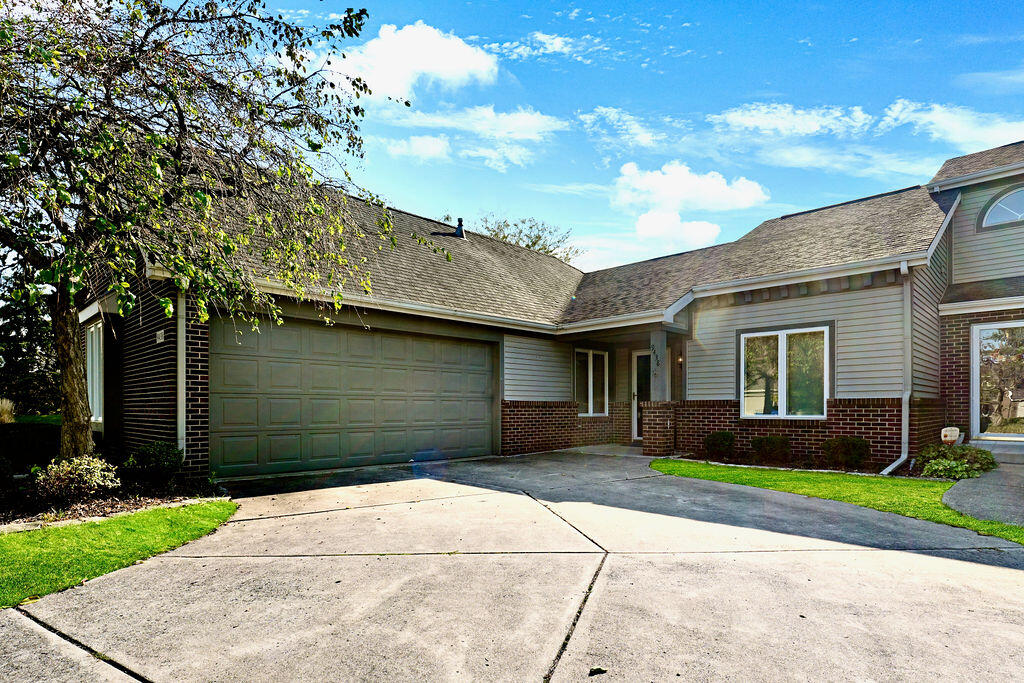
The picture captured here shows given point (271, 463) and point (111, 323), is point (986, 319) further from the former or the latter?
A: point (111, 323)

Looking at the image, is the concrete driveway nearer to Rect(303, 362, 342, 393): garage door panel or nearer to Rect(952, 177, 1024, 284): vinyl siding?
Rect(303, 362, 342, 393): garage door panel

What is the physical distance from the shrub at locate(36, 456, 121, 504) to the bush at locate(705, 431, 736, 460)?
9.47 metres

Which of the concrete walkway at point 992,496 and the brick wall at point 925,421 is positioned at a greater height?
the brick wall at point 925,421

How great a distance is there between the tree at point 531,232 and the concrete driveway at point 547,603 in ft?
93.2

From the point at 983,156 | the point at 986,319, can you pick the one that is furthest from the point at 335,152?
the point at 983,156

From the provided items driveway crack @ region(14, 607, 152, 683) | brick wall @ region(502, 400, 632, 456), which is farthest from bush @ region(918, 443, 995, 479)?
driveway crack @ region(14, 607, 152, 683)

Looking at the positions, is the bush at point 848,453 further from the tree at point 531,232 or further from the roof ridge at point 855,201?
the tree at point 531,232

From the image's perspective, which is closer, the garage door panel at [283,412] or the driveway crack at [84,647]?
the driveway crack at [84,647]

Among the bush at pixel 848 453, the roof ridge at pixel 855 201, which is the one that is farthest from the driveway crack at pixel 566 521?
the roof ridge at pixel 855 201

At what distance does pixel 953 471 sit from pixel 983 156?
8410 mm

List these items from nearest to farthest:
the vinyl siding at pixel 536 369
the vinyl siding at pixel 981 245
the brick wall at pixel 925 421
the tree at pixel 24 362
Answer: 1. the brick wall at pixel 925 421
2. the vinyl siding at pixel 981 245
3. the vinyl siding at pixel 536 369
4. the tree at pixel 24 362

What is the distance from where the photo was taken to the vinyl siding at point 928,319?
10141 millimetres

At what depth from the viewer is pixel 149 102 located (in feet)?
19.8

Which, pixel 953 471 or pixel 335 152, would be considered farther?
pixel 953 471
